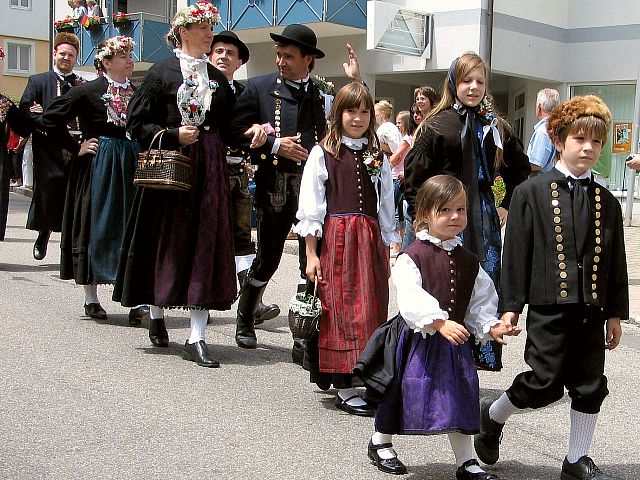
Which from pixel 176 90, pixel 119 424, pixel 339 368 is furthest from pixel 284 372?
pixel 176 90

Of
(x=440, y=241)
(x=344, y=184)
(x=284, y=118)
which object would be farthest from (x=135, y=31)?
(x=440, y=241)

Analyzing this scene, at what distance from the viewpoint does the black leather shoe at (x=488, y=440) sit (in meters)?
4.57

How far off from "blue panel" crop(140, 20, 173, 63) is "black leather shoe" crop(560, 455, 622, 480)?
24.3m

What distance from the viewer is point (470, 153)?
5418mm

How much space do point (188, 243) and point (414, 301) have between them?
269 cm

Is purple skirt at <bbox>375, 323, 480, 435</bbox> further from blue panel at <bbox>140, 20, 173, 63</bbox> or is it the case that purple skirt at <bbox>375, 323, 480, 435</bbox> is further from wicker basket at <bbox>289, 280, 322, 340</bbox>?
blue panel at <bbox>140, 20, 173, 63</bbox>

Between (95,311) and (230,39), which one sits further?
(95,311)

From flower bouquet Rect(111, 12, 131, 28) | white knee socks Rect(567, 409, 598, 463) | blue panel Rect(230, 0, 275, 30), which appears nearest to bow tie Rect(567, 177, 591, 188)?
white knee socks Rect(567, 409, 598, 463)

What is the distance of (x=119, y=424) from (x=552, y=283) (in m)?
2.29

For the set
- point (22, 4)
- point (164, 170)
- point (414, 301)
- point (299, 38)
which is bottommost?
point (414, 301)

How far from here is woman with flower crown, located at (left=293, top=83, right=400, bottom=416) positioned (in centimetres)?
539

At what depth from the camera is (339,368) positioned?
213 inches

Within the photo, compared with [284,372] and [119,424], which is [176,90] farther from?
[119,424]

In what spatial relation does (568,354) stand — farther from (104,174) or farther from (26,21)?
(26,21)
